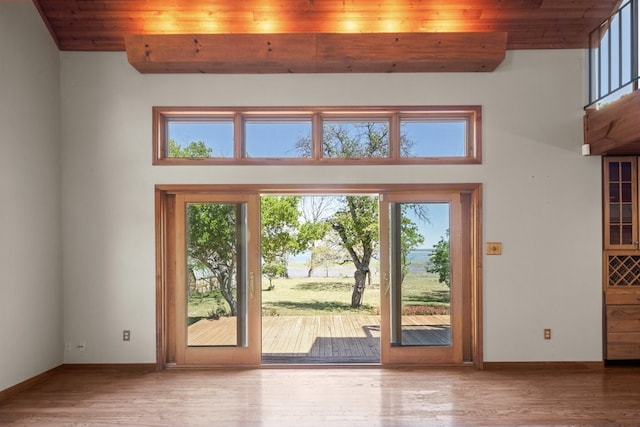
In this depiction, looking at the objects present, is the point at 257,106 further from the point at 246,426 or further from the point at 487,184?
the point at 246,426

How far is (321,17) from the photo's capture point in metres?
3.90

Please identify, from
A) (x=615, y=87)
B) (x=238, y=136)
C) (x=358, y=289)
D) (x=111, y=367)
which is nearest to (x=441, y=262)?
(x=615, y=87)

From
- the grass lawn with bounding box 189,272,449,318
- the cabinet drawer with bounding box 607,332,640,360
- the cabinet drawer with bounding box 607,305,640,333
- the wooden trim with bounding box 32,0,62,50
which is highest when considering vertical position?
the wooden trim with bounding box 32,0,62,50

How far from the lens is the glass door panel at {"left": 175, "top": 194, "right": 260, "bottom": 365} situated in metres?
4.19

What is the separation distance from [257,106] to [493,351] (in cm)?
380

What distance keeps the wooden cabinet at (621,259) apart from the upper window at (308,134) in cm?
157

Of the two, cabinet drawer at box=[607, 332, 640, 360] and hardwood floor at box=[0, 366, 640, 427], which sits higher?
cabinet drawer at box=[607, 332, 640, 360]

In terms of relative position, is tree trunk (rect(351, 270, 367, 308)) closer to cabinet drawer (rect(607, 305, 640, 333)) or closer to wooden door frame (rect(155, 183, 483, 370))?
wooden door frame (rect(155, 183, 483, 370))

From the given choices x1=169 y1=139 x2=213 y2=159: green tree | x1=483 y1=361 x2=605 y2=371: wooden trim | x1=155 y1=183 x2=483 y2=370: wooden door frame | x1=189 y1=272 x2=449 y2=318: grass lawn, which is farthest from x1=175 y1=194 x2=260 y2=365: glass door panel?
x1=189 y1=272 x2=449 y2=318: grass lawn

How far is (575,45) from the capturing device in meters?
4.12

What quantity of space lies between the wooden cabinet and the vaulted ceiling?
1.64 meters

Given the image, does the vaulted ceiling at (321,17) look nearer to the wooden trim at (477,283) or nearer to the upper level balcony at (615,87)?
the upper level balcony at (615,87)

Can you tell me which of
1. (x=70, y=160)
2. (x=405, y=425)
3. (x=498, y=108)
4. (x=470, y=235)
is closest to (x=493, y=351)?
(x=470, y=235)

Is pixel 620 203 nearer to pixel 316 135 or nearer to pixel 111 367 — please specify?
pixel 316 135
